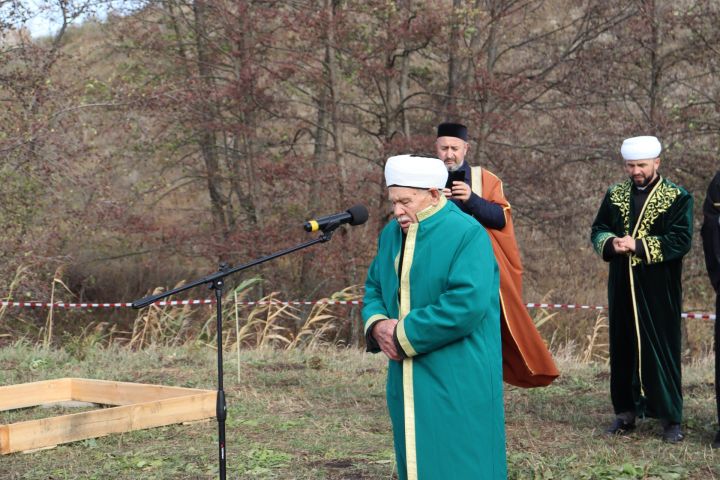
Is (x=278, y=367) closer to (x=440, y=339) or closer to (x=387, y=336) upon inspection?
(x=387, y=336)

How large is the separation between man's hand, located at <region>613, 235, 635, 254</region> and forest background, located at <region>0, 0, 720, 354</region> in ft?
29.7

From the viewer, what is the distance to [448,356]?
4.68 meters

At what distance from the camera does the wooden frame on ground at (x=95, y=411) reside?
7352 mm

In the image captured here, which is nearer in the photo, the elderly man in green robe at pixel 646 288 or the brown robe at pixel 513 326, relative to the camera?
the brown robe at pixel 513 326

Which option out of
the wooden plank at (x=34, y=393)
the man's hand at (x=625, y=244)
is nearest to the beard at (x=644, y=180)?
the man's hand at (x=625, y=244)

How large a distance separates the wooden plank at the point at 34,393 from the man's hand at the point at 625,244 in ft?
15.9

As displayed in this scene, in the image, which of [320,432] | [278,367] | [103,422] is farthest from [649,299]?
[278,367]

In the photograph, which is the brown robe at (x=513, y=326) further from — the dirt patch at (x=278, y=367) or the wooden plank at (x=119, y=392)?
the dirt patch at (x=278, y=367)

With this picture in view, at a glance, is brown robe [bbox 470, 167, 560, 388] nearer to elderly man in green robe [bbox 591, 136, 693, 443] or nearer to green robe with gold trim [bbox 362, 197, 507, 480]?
elderly man in green robe [bbox 591, 136, 693, 443]

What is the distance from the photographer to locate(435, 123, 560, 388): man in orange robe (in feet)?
23.4

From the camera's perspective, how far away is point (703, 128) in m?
18.0

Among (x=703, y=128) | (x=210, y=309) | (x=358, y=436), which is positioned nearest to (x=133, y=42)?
(x=210, y=309)

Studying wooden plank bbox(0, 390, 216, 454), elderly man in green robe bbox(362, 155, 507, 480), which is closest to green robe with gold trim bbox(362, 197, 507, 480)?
elderly man in green robe bbox(362, 155, 507, 480)

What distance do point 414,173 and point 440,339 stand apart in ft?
2.54
